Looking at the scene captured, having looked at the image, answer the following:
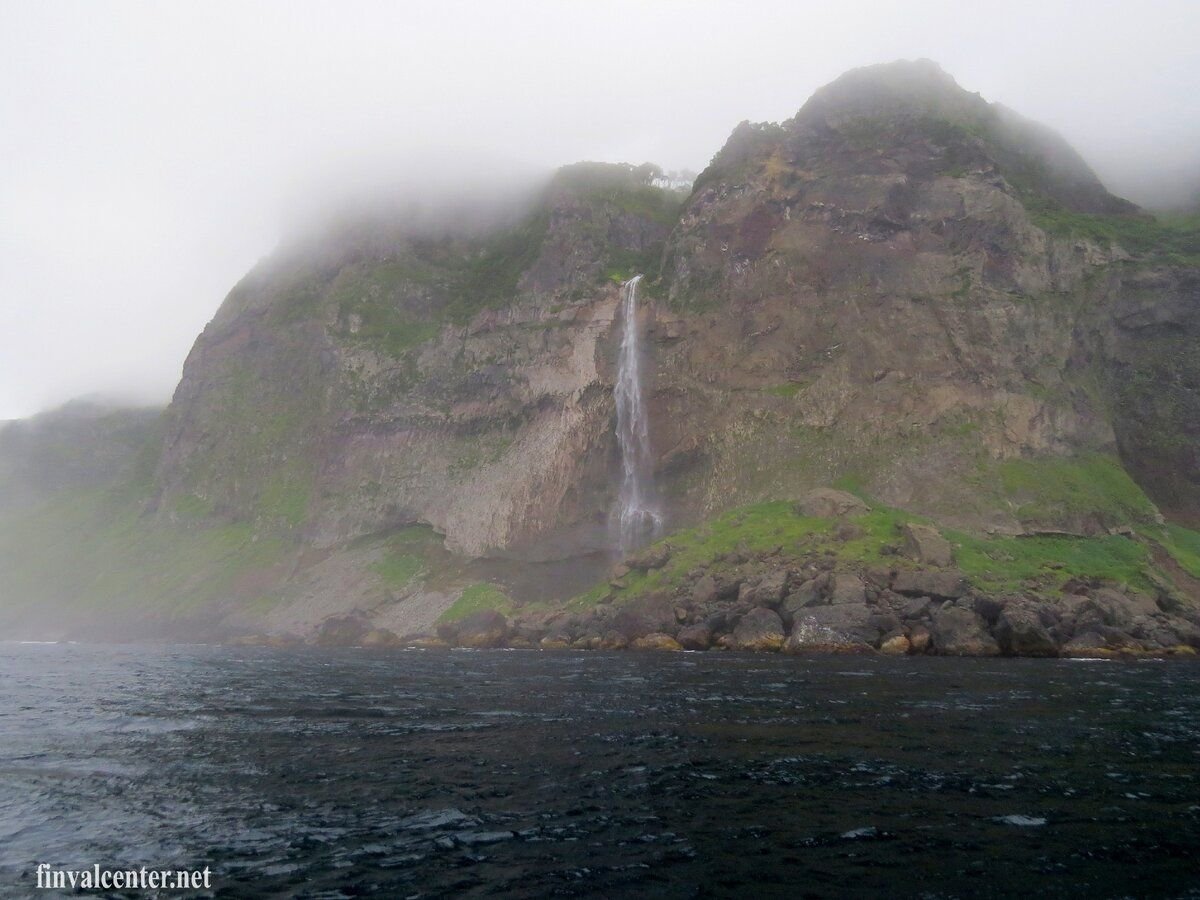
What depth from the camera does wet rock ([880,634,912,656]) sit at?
49188mm

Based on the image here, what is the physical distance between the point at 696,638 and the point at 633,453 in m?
38.8

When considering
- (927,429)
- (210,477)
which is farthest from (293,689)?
(210,477)

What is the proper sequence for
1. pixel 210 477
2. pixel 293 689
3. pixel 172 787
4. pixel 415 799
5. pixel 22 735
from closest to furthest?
pixel 415 799 < pixel 172 787 < pixel 22 735 < pixel 293 689 < pixel 210 477

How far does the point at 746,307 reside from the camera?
310 feet

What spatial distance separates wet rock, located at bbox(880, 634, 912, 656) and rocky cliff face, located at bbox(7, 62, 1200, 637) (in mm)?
25370

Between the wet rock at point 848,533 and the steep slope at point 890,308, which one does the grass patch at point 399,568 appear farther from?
the wet rock at point 848,533

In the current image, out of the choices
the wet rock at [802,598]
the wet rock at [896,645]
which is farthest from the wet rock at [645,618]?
the wet rock at [896,645]

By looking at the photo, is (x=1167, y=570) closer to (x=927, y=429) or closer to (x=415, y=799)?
(x=927, y=429)

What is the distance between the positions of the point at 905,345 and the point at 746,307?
19095mm

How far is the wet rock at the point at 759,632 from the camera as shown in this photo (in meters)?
→ 53.7

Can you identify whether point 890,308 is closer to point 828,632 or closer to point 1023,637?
point 1023,637

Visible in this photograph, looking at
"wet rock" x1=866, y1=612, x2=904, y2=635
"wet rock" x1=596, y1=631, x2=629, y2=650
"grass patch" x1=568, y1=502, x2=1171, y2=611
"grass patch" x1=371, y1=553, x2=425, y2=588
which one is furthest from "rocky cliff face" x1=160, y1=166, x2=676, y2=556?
"wet rock" x1=866, y1=612, x2=904, y2=635

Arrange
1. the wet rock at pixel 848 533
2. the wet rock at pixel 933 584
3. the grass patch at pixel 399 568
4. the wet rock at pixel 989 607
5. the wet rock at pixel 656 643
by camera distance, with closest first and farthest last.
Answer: the wet rock at pixel 989 607
the wet rock at pixel 933 584
the wet rock at pixel 656 643
the wet rock at pixel 848 533
the grass patch at pixel 399 568

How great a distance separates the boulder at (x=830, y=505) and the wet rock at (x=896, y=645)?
69.3 feet
